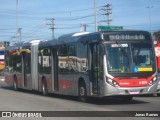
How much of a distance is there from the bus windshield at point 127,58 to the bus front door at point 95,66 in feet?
2.28

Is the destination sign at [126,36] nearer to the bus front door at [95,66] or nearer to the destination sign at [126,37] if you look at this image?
the destination sign at [126,37]

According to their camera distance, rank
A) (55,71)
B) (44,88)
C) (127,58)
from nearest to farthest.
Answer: (127,58)
(55,71)
(44,88)

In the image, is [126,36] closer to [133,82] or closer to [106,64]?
[106,64]

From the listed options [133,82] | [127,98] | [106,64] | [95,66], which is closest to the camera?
[106,64]

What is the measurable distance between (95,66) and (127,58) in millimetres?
1433

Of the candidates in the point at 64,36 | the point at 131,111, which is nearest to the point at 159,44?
the point at 64,36

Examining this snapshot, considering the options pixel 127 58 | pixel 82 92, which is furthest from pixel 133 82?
pixel 82 92

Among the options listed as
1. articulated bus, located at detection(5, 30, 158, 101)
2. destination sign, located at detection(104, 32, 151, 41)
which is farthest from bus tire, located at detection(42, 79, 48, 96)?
destination sign, located at detection(104, 32, 151, 41)

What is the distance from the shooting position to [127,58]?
744 inches

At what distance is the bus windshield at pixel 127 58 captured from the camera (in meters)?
18.7

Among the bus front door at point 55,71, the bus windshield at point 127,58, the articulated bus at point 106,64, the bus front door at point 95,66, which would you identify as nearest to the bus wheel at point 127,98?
the articulated bus at point 106,64

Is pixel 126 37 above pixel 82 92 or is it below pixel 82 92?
above

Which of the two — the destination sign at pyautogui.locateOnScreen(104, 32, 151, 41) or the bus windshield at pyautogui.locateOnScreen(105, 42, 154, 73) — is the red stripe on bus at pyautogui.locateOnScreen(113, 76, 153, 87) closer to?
the bus windshield at pyautogui.locateOnScreen(105, 42, 154, 73)

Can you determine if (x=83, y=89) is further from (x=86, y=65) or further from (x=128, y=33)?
(x=128, y=33)
